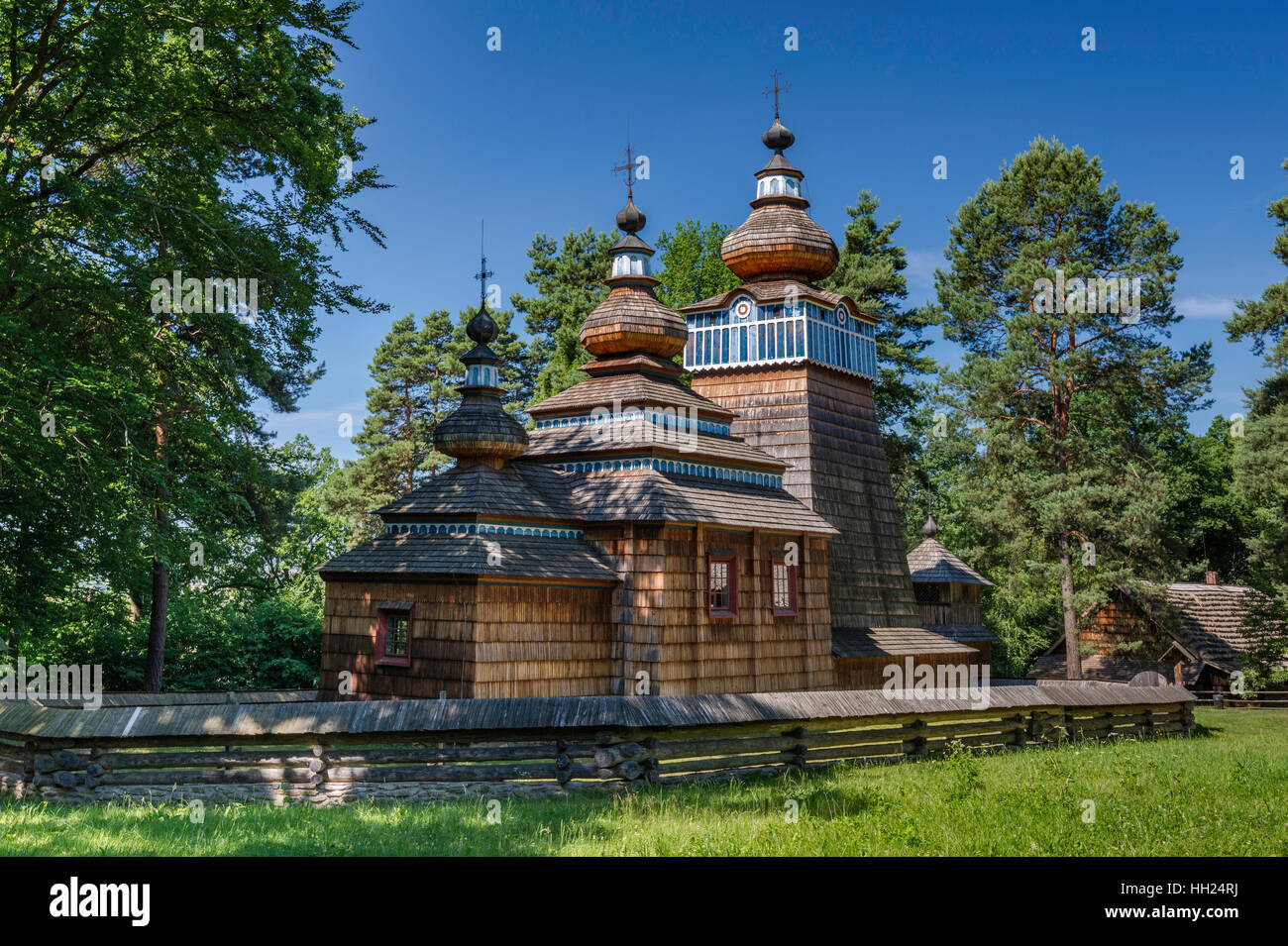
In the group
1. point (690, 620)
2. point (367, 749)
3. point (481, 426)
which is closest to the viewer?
point (367, 749)

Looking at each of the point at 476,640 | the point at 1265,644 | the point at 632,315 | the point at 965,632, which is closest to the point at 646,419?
the point at 632,315

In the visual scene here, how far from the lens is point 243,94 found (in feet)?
52.6

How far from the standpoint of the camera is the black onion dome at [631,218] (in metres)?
25.3

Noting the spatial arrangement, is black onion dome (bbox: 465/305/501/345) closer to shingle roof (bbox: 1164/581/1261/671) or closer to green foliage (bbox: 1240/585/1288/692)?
green foliage (bbox: 1240/585/1288/692)

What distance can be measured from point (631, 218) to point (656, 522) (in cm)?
958

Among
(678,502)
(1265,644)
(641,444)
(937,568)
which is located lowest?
(1265,644)

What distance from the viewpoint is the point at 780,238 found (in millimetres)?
27312

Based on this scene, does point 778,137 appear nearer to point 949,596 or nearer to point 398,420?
point 949,596

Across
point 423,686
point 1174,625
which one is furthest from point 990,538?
point 423,686

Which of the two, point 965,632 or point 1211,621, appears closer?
point 965,632

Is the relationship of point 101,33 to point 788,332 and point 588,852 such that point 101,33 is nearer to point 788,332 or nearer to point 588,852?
point 588,852

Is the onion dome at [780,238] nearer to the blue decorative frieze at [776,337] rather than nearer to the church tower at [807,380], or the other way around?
the church tower at [807,380]

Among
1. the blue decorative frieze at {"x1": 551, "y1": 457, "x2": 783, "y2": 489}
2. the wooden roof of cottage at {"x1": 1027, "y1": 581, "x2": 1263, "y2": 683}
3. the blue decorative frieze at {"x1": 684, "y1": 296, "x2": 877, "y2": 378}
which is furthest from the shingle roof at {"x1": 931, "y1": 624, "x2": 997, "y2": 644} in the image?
the blue decorative frieze at {"x1": 551, "y1": 457, "x2": 783, "y2": 489}

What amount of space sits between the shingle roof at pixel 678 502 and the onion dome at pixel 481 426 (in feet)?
5.80
